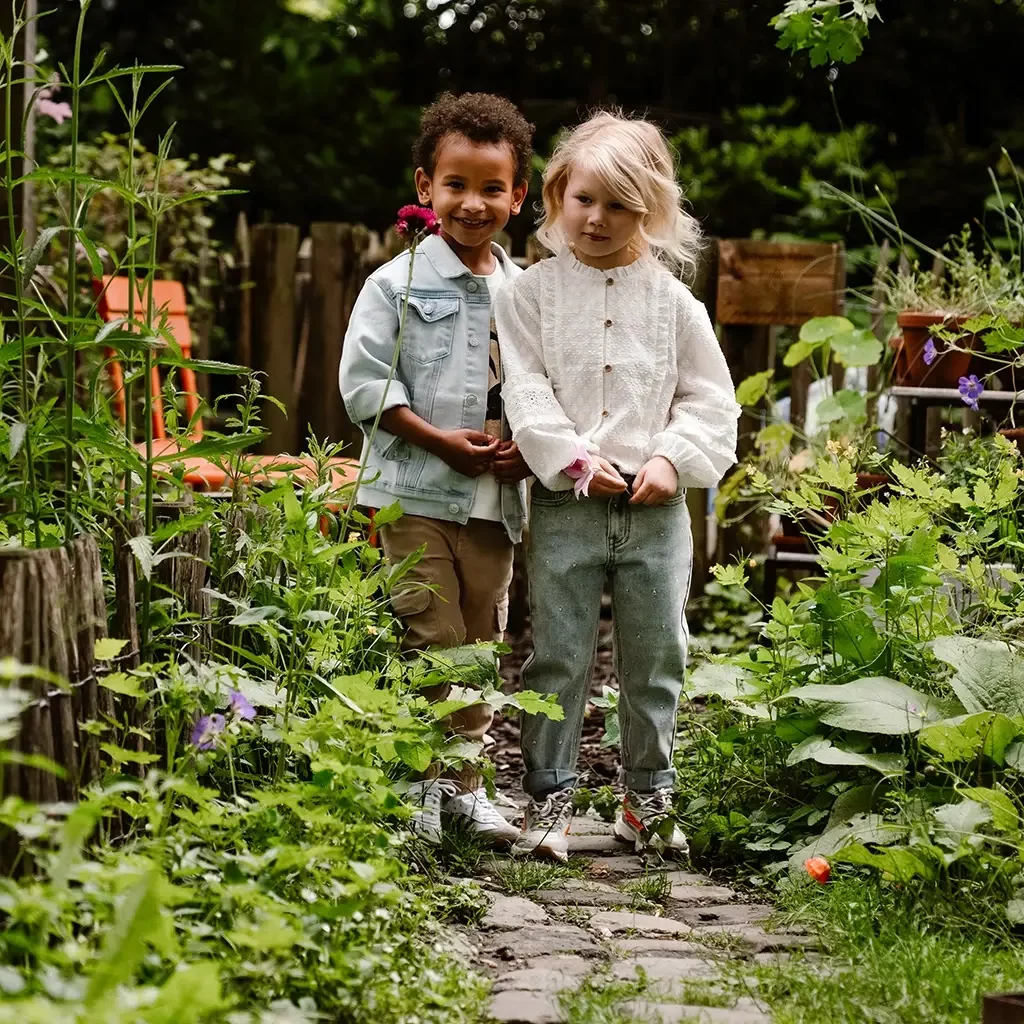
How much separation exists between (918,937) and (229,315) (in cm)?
511

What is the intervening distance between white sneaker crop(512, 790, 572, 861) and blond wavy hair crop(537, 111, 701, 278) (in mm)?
1288

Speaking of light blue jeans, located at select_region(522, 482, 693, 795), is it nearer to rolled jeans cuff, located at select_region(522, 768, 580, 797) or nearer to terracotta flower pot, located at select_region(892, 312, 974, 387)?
rolled jeans cuff, located at select_region(522, 768, 580, 797)

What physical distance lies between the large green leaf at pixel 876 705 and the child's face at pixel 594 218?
3.56 feet

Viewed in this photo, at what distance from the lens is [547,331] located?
3279 millimetres

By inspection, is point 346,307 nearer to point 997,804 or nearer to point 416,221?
point 416,221

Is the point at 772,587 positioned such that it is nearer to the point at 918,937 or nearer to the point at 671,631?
the point at 671,631

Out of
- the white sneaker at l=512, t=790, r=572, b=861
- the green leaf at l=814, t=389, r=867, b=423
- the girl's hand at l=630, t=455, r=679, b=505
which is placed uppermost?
the green leaf at l=814, t=389, r=867, b=423

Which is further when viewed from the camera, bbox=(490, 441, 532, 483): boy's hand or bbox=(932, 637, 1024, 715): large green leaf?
A: bbox=(490, 441, 532, 483): boy's hand

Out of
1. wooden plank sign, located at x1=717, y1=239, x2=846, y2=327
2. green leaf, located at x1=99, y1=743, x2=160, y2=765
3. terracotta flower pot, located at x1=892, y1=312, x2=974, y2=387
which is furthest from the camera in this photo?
wooden plank sign, located at x1=717, y1=239, x2=846, y2=327

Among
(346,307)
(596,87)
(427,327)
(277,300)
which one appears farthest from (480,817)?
(596,87)

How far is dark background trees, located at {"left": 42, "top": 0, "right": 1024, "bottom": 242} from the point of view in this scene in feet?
28.5

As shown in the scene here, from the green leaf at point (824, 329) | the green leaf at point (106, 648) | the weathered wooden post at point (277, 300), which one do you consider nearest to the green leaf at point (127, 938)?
the green leaf at point (106, 648)

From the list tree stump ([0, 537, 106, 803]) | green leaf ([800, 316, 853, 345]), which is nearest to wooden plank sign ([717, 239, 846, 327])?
green leaf ([800, 316, 853, 345])

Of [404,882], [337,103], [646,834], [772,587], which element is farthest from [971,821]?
[337,103]
